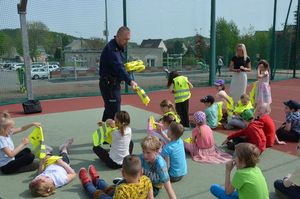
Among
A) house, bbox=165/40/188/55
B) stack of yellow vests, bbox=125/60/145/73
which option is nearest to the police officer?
stack of yellow vests, bbox=125/60/145/73

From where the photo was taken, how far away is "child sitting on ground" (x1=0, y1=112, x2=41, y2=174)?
4.11 meters

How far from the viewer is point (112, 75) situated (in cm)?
517

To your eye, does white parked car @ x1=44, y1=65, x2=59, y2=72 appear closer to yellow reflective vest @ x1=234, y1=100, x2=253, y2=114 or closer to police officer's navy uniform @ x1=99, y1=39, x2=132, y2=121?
yellow reflective vest @ x1=234, y1=100, x2=253, y2=114

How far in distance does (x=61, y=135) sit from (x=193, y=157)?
2.79 metres

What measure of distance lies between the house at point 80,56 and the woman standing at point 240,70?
10112 mm

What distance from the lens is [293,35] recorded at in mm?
18109

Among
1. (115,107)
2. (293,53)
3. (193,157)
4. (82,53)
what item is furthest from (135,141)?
(293,53)

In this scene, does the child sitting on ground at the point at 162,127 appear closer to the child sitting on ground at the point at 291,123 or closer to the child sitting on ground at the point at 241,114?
the child sitting on ground at the point at 241,114

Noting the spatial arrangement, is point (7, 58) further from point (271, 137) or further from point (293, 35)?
point (293, 35)

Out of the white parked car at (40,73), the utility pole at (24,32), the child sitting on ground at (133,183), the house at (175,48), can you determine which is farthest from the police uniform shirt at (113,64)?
the white parked car at (40,73)

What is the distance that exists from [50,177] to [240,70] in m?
5.40

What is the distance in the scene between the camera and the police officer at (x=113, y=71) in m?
4.99

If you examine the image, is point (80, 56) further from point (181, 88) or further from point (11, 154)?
point (11, 154)

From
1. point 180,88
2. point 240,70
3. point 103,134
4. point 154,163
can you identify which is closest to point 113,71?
point 103,134
